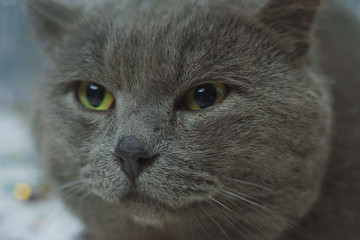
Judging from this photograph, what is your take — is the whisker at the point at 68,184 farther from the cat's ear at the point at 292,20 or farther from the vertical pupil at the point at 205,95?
the cat's ear at the point at 292,20

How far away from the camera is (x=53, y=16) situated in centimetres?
130

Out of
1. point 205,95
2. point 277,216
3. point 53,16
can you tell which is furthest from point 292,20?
point 53,16

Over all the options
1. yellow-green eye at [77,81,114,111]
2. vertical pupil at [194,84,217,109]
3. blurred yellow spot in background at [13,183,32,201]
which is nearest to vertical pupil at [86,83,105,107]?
yellow-green eye at [77,81,114,111]

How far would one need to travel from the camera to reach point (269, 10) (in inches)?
43.2

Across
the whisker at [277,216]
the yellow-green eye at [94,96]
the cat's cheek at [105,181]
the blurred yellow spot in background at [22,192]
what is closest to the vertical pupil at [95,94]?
the yellow-green eye at [94,96]

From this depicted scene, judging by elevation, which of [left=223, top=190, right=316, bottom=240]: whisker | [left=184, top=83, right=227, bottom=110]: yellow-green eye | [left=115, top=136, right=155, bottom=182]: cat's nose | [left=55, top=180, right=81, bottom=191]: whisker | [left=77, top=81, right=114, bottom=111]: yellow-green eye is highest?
[left=184, top=83, right=227, bottom=110]: yellow-green eye

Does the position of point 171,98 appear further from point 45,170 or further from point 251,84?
point 45,170

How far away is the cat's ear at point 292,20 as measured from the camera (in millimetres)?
1078

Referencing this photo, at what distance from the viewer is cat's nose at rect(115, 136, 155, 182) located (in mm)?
898

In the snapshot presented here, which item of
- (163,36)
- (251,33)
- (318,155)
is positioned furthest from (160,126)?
(318,155)

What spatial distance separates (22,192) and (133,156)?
4.20 feet

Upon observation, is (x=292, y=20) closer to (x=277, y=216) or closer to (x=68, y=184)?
(x=277, y=216)

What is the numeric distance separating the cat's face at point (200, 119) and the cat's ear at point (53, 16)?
0.43ft

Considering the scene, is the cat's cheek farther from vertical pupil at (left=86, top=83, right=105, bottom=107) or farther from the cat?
vertical pupil at (left=86, top=83, right=105, bottom=107)
